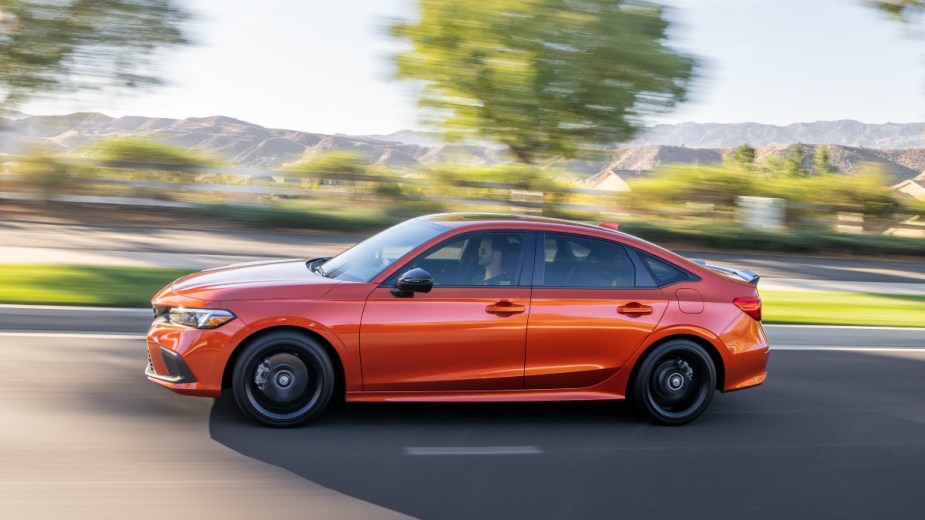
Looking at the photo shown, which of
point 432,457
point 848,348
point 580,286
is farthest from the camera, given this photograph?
point 848,348

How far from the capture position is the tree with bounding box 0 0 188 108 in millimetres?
21266

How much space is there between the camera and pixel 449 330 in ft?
21.1

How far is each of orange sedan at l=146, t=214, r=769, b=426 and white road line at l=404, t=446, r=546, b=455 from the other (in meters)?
0.41

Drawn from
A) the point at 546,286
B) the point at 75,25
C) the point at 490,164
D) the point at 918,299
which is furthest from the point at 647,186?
the point at 546,286

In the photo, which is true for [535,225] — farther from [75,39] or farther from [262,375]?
[75,39]

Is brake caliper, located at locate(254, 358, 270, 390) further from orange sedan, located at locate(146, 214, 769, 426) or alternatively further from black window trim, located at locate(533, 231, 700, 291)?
black window trim, located at locate(533, 231, 700, 291)

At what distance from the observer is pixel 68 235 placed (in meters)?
18.0

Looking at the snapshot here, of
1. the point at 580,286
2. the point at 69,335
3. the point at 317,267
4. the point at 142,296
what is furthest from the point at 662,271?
the point at 142,296

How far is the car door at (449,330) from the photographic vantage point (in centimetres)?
634

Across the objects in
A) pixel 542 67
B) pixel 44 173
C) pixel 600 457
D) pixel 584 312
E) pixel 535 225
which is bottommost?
pixel 600 457

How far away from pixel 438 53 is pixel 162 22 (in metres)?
6.83

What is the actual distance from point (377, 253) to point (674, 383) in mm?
2391

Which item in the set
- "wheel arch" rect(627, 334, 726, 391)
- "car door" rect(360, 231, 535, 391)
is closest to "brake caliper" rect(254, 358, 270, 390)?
"car door" rect(360, 231, 535, 391)

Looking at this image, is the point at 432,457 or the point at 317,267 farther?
the point at 317,267
